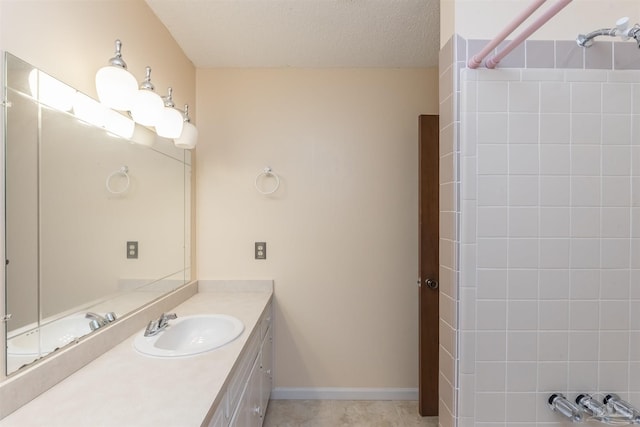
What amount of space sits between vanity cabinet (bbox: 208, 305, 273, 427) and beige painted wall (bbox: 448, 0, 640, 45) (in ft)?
5.26

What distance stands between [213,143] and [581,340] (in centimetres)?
227

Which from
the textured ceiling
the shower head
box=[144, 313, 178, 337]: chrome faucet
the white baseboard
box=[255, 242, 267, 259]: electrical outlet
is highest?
the textured ceiling

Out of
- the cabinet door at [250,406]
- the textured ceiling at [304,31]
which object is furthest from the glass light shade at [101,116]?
the cabinet door at [250,406]

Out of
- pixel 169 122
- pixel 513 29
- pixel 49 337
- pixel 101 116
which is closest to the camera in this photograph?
pixel 513 29

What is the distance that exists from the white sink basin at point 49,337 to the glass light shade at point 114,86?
86 cm

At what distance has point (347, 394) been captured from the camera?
2.09 meters

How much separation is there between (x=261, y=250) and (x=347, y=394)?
1232 mm

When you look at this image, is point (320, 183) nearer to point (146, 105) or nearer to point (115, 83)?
point (146, 105)

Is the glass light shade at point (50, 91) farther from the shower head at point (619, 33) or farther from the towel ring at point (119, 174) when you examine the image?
the shower head at point (619, 33)

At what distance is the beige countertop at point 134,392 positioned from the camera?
784mm

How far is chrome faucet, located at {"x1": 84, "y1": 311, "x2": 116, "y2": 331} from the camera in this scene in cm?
112

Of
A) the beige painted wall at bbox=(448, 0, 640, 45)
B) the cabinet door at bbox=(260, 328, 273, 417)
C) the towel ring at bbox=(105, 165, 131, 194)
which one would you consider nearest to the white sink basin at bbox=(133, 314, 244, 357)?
the cabinet door at bbox=(260, 328, 273, 417)

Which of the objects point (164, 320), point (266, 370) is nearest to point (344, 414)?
point (266, 370)

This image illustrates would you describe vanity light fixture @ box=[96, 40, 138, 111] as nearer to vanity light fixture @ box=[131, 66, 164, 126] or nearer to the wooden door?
vanity light fixture @ box=[131, 66, 164, 126]
